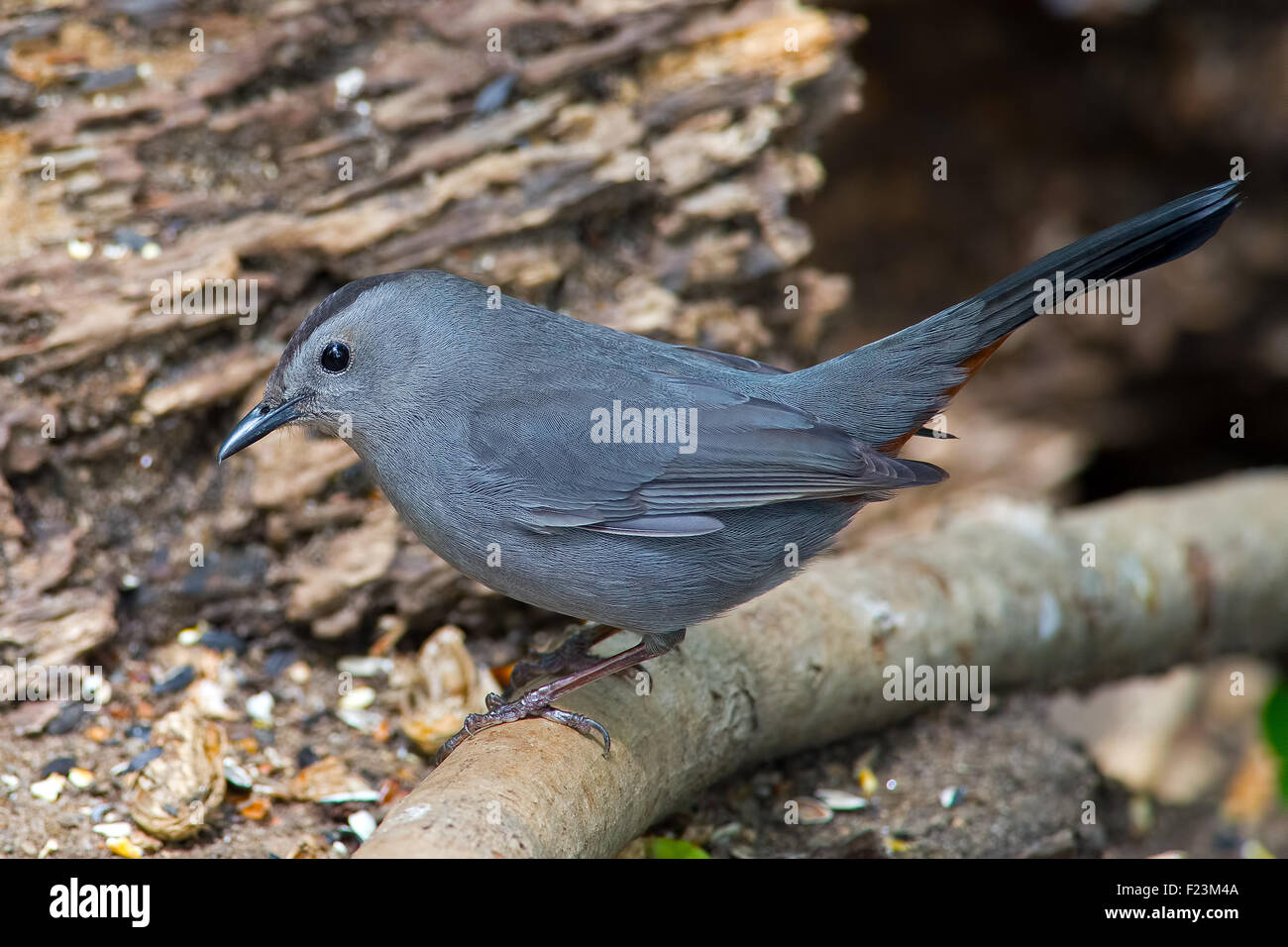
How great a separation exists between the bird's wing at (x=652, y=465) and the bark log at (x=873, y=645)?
0.61 m

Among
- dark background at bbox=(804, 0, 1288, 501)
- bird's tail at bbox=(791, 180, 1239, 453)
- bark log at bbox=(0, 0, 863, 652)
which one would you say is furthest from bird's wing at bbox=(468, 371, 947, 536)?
dark background at bbox=(804, 0, 1288, 501)

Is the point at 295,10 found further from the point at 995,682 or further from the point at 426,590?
the point at 995,682

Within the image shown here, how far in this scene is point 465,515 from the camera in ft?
11.1

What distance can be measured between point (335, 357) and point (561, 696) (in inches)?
47.8

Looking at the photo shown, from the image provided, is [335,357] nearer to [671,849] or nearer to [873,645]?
[671,849]

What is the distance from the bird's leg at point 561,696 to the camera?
11.2 feet

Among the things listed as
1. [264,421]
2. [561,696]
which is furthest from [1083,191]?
[264,421]

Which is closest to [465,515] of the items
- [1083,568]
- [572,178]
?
[572,178]

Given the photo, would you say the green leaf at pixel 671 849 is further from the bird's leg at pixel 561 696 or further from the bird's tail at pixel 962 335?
the bird's tail at pixel 962 335

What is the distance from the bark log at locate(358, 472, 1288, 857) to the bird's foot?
0.05 metres

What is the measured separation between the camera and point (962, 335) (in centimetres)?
356

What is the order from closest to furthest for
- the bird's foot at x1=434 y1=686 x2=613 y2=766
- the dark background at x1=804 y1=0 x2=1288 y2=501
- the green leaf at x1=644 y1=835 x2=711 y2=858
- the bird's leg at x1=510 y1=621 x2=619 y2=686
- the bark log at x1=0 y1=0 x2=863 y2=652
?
the bird's foot at x1=434 y1=686 x2=613 y2=766
the green leaf at x1=644 y1=835 x2=711 y2=858
the bird's leg at x1=510 y1=621 x2=619 y2=686
the bark log at x1=0 y1=0 x2=863 y2=652
the dark background at x1=804 y1=0 x2=1288 y2=501

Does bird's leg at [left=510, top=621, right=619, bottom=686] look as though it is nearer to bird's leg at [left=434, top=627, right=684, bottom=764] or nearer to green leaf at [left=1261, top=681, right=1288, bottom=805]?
bird's leg at [left=434, top=627, right=684, bottom=764]

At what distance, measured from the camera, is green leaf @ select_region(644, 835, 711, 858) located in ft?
12.1
